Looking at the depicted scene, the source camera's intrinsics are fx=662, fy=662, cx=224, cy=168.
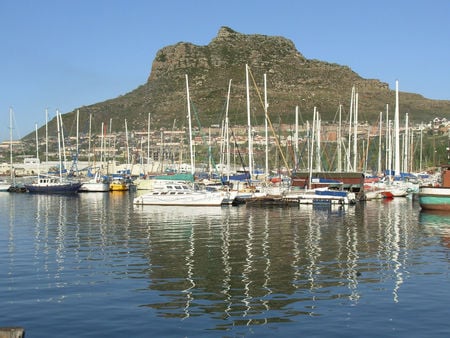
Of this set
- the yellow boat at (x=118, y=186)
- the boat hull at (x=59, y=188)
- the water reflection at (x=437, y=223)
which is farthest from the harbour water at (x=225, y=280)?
the yellow boat at (x=118, y=186)

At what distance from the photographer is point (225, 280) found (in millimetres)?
23484

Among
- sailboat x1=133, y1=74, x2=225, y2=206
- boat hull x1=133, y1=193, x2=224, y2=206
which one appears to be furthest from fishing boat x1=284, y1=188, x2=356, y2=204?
sailboat x1=133, y1=74, x2=225, y2=206

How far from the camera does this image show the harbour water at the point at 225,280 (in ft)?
57.6

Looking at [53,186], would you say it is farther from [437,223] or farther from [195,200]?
[437,223]

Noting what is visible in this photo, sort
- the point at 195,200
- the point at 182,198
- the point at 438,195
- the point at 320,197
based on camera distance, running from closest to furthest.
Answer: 1. the point at 438,195
2. the point at 195,200
3. the point at 182,198
4. the point at 320,197

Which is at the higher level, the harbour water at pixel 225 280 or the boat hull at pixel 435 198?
the boat hull at pixel 435 198

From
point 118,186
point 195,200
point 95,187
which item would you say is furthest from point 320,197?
point 118,186

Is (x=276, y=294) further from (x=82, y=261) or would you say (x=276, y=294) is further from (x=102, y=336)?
(x=82, y=261)

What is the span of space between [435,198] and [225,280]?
39.4 metres

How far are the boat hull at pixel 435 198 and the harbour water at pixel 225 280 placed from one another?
48.1 feet

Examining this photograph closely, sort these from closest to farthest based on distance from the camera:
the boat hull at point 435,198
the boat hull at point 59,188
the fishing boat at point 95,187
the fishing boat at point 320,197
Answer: the boat hull at point 435,198, the fishing boat at point 320,197, the boat hull at point 59,188, the fishing boat at point 95,187

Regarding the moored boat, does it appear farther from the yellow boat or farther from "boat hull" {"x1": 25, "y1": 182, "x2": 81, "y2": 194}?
"boat hull" {"x1": 25, "y1": 182, "x2": 81, "y2": 194}

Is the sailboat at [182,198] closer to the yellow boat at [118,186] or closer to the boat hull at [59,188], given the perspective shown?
the boat hull at [59,188]

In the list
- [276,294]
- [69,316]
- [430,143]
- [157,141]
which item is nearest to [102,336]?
[69,316]
